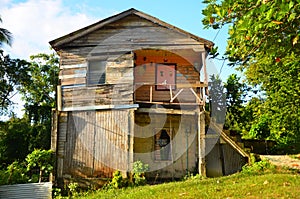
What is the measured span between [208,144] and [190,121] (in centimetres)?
161

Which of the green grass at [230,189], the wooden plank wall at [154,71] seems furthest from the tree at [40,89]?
the green grass at [230,189]

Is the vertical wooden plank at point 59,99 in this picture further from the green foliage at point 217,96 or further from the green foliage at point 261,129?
the green foliage at point 261,129

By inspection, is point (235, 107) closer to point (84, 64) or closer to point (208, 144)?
point (208, 144)

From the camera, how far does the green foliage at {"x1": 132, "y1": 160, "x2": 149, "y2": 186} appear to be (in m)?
13.6

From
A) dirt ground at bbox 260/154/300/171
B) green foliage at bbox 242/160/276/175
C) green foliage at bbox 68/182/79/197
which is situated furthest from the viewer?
dirt ground at bbox 260/154/300/171

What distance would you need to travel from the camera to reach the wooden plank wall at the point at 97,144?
1409cm

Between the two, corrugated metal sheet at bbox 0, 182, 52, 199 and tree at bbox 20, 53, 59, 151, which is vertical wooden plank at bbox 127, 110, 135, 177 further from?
tree at bbox 20, 53, 59, 151

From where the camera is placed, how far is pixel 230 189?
10.5 metres

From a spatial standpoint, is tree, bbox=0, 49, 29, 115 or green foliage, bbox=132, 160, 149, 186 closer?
green foliage, bbox=132, 160, 149, 186

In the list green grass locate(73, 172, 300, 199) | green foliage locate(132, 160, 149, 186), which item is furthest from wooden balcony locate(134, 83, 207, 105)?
green grass locate(73, 172, 300, 199)

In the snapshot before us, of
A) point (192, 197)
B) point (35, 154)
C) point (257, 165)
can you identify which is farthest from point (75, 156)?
point (257, 165)

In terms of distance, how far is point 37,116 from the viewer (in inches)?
1072

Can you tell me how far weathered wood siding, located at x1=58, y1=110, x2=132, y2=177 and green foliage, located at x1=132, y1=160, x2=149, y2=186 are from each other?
32 cm

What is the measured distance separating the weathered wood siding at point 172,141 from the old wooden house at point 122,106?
4 cm
